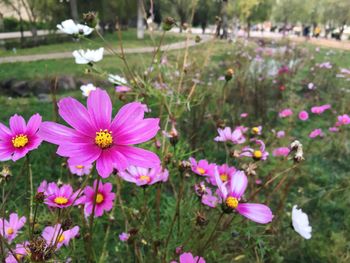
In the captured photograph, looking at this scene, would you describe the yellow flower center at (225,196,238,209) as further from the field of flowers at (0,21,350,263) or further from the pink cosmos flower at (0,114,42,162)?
the pink cosmos flower at (0,114,42,162)

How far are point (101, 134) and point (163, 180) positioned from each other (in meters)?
0.37

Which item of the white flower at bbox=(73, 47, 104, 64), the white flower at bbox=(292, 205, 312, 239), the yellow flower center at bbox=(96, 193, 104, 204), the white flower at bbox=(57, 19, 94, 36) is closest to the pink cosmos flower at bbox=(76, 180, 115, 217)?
the yellow flower center at bbox=(96, 193, 104, 204)

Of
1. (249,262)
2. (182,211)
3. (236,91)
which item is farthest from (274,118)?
(182,211)

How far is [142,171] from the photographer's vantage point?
862 mm

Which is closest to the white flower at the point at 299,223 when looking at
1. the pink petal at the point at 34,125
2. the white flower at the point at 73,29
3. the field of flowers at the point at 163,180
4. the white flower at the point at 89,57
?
the field of flowers at the point at 163,180

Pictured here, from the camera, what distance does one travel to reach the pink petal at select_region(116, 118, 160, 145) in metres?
0.46

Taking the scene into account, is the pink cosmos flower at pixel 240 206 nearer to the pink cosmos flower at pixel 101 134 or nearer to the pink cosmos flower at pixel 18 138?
the pink cosmos flower at pixel 101 134

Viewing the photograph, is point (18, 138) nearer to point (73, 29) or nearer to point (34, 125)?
point (34, 125)

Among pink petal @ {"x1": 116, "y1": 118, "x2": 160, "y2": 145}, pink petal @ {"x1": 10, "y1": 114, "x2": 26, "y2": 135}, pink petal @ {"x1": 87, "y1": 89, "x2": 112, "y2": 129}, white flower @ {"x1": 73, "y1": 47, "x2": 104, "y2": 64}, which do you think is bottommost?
white flower @ {"x1": 73, "y1": 47, "x2": 104, "y2": 64}

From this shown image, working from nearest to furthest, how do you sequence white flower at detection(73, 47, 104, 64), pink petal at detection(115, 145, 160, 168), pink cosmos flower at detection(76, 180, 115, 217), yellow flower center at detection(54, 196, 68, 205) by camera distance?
pink petal at detection(115, 145, 160, 168), yellow flower center at detection(54, 196, 68, 205), pink cosmos flower at detection(76, 180, 115, 217), white flower at detection(73, 47, 104, 64)

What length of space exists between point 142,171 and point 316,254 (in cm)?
105

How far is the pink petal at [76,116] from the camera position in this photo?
18.3 inches

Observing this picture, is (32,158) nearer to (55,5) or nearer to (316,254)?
(316,254)

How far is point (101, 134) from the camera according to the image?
49 cm
